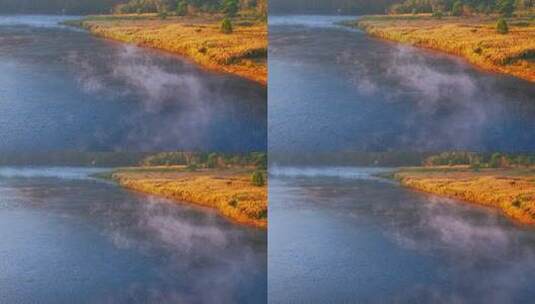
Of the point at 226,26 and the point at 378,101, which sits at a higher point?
the point at 226,26

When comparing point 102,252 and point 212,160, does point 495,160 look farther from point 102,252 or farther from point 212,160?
point 102,252

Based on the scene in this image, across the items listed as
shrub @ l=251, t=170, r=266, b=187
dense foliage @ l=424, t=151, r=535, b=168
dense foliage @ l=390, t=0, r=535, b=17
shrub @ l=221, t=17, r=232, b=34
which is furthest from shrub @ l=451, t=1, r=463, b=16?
shrub @ l=251, t=170, r=266, b=187

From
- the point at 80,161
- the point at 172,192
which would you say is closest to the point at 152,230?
the point at 172,192

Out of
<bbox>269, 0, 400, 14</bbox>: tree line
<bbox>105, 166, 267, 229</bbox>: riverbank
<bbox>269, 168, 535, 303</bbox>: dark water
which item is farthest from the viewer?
<bbox>269, 0, 400, 14</bbox>: tree line

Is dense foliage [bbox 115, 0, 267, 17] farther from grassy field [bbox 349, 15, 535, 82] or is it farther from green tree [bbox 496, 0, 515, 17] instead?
green tree [bbox 496, 0, 515, 17]

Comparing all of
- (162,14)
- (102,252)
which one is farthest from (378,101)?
(102,252)
